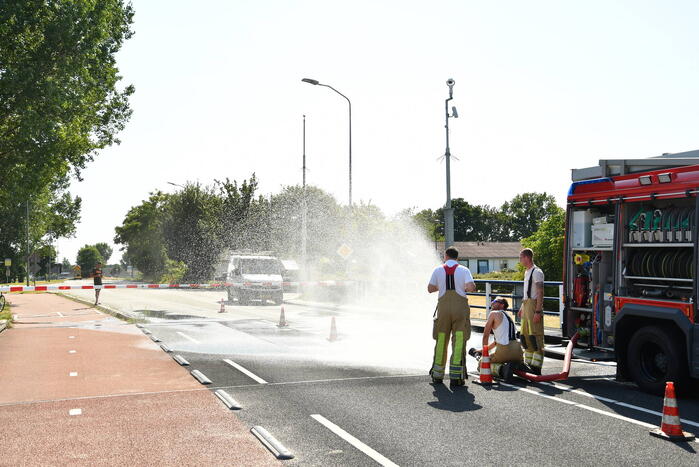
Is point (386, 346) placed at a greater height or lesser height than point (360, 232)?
lesser

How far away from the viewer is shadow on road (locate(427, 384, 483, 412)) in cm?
791

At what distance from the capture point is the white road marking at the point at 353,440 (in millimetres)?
5734

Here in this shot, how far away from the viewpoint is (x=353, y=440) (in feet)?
21.0

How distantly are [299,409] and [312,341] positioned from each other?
7390mm

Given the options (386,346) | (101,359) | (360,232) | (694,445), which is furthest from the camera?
(360,232)

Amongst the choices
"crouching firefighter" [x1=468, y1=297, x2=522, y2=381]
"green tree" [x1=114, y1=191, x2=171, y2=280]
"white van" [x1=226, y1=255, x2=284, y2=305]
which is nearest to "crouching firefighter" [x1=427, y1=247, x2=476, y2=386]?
"crouching firefighter" [x1=468, y1=297, x2=522, y2=381]

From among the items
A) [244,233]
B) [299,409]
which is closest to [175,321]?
[299,409]

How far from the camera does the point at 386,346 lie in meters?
14.4

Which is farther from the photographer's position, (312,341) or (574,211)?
(312,341)

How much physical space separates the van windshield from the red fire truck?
2146 cm

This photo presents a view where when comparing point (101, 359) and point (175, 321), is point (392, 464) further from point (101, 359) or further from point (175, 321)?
point (175, 321)

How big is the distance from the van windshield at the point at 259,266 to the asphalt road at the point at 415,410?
1607 centimetres

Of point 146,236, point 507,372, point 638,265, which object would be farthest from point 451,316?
point 146,236

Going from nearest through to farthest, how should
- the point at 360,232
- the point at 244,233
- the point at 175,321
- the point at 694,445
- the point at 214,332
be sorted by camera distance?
the point at 694,445 < the point at 214,332 < the point at 175,321 < the point at 244,233 < the point at 360,232
